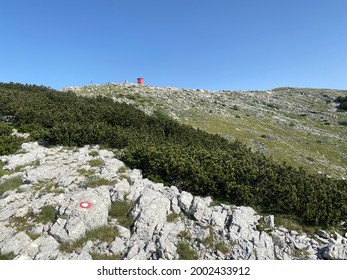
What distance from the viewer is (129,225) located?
35.1 ft

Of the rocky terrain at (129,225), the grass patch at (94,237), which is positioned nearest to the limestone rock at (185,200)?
the rocky terrain at (129,225)

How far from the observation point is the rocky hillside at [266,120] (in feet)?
91.4

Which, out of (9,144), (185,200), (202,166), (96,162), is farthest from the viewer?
(9,144)

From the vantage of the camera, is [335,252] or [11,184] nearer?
[335,252]

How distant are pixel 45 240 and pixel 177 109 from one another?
28.2 m

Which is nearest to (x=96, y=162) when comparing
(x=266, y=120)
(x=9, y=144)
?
(x=9, y=144)

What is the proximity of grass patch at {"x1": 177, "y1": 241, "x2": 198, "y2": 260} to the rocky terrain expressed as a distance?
34 millimetres

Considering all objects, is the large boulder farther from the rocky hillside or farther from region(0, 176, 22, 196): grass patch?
the rocky hillside

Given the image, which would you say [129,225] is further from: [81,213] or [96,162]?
[96,162]

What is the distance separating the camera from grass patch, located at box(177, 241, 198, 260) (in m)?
9.46

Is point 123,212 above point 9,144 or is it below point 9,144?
below

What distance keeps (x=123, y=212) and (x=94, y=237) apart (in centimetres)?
168
